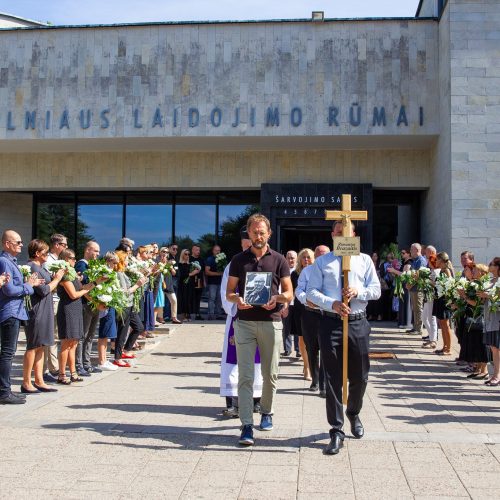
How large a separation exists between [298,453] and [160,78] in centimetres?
1415

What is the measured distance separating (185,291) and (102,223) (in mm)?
4941

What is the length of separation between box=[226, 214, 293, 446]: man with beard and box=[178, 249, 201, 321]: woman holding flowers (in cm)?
1174

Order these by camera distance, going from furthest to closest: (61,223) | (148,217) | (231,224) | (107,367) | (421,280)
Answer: (61,223)
(148,217)
(231,224)
(421,280)
(107,367)

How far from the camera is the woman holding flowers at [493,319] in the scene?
8656 millimetres

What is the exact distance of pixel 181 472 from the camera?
5.08 meters

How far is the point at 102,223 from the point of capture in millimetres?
21391

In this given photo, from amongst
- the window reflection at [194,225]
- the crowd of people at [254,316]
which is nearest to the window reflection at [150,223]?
the window reflection at [194,225]

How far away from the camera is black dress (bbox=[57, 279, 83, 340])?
864 centimetres

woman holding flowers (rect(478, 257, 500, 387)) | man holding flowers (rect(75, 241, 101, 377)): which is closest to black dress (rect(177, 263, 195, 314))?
man holding flowers (rect(75, 241, 101, 377))

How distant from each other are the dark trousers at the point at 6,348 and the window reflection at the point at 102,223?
1392 centimetres

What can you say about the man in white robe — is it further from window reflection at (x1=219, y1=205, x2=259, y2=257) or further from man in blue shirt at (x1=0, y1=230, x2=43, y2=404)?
window reflection at (x1=219, y1=205, x2=259, y2=257)

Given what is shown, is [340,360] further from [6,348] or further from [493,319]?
[6,348]

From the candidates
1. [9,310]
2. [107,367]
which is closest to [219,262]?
[107,367]

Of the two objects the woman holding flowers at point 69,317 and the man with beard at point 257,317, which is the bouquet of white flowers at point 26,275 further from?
the man with beard at point 257,317
